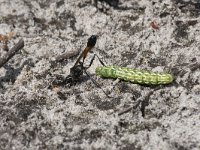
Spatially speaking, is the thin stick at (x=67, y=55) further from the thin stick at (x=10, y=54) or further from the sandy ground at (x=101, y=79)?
the thin stick at (x=10, y=54)

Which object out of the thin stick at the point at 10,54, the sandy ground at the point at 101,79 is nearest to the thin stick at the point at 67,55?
the sandy ground at the point at 101,79

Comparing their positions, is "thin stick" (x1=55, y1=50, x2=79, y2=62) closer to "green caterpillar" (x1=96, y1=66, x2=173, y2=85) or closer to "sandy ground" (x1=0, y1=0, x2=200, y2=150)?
"sandy ground" (x1=0, y1=0, x2=200, y2=150)

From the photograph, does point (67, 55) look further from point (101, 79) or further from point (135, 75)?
point (135, 75)

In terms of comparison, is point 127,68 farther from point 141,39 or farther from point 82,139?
point 82,139

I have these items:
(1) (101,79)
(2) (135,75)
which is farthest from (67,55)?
(2) (135,75)

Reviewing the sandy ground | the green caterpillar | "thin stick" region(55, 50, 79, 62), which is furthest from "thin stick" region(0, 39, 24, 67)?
the green caterpillar

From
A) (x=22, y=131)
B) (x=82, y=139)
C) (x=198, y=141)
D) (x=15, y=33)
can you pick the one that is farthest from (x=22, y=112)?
(x=198, y=141)
